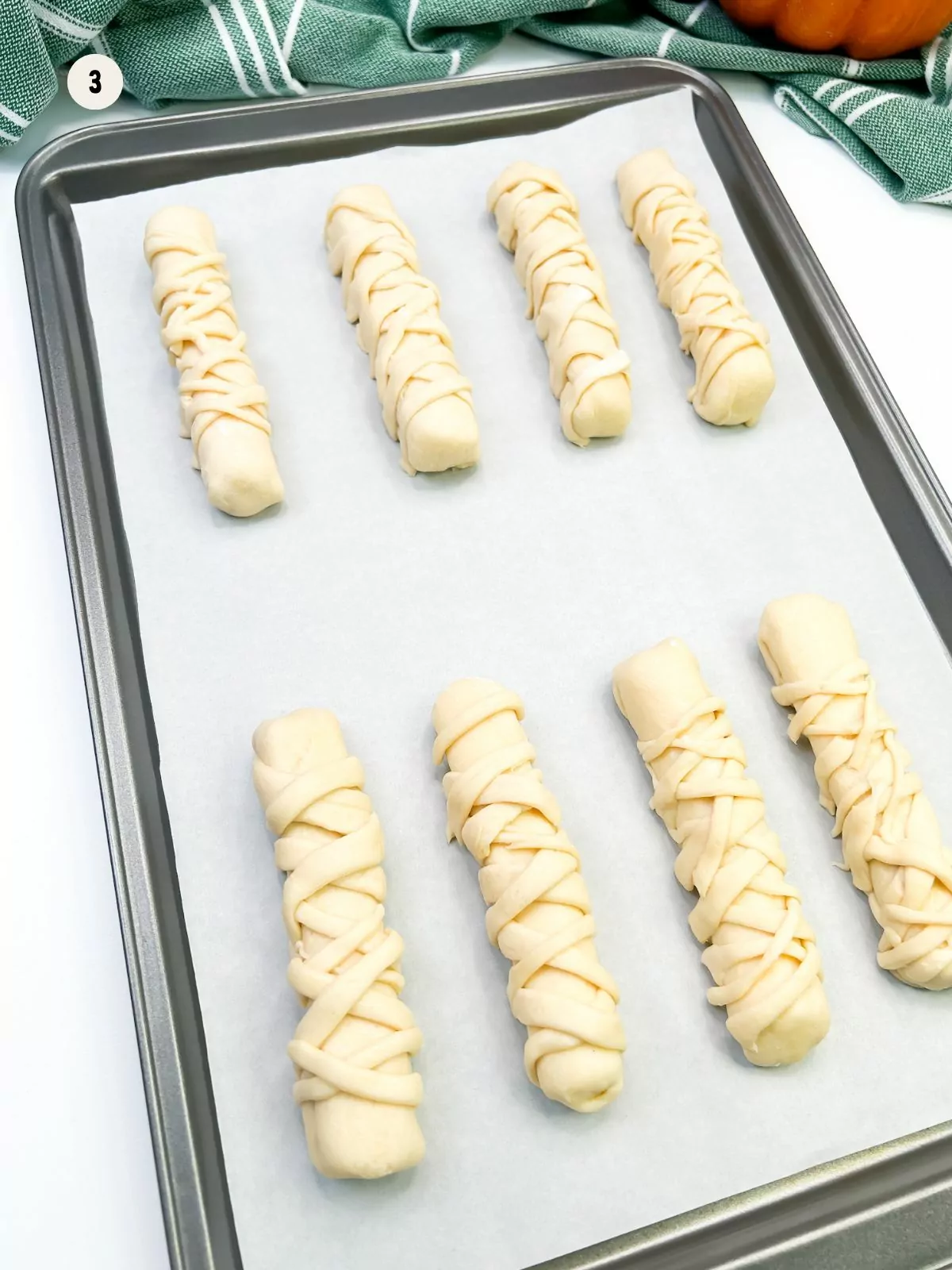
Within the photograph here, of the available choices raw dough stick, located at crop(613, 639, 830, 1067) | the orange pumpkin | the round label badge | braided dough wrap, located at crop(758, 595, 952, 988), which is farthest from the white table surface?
raw dough stick, located at crop(613, 639, 830, 1067)

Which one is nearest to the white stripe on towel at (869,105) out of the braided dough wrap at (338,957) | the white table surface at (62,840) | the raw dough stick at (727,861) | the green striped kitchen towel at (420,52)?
the green striped kitchen towel at (420,52)

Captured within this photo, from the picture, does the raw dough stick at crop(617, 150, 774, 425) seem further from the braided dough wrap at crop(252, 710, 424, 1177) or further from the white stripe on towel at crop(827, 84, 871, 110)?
the braided dough wrap at crop(252, 710, 424, 1177)

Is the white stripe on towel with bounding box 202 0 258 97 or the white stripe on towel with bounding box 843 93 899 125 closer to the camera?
the white stripe on towel with bounding box 202 0 258 97

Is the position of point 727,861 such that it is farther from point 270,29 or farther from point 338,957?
point 270,29

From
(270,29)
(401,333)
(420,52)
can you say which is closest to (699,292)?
(401,333)

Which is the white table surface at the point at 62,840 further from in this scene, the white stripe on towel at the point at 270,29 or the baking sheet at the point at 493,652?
the white stripe on towel at the point at 270,29

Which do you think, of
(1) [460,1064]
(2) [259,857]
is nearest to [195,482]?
(2) [259,857]

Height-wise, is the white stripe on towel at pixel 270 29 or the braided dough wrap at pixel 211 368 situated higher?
the white stripe on towel at pixel 270 29
